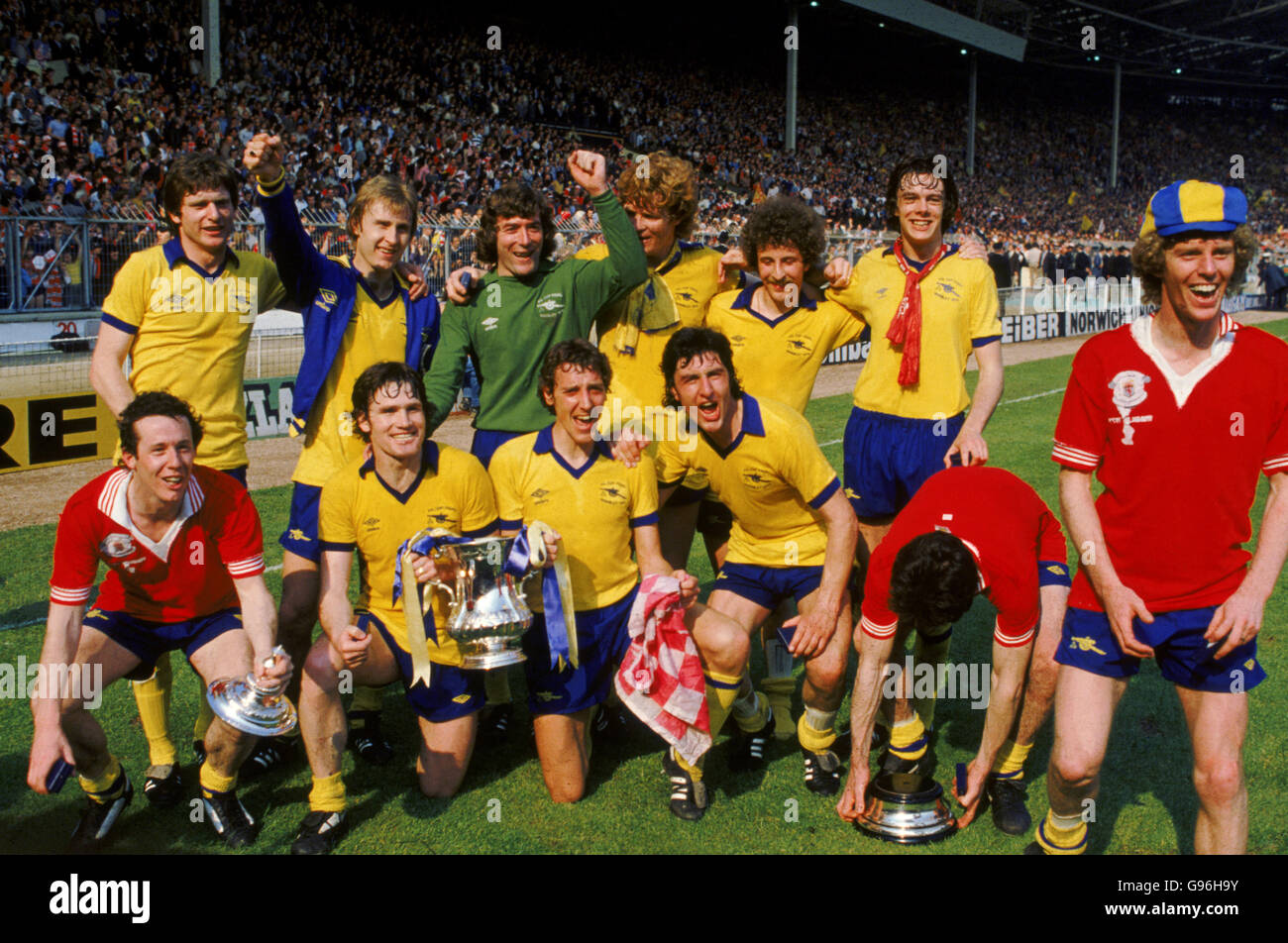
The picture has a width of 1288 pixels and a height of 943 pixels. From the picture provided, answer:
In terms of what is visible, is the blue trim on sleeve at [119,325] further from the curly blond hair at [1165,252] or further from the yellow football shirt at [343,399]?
the curly blond hair at [1165,252]

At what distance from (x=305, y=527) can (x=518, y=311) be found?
130 centimetres

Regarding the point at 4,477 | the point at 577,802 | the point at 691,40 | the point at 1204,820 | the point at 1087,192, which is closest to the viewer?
the point at 1204,820

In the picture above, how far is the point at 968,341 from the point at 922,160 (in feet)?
2.75

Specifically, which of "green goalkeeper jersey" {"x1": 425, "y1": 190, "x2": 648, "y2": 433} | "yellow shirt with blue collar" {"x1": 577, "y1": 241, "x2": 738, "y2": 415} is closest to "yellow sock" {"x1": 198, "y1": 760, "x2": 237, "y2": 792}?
"green goalkeeper jersey" {"x1": 425, "y1": 190, "x2": 648, "y2": 433}

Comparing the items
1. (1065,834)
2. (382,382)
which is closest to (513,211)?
(382,382)

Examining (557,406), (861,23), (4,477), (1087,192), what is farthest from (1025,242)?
(557,406)

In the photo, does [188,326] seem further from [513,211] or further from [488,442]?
[513,211]

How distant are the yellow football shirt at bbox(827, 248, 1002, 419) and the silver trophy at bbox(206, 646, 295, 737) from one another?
9.32 ft

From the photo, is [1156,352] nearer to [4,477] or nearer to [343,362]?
[343,362]

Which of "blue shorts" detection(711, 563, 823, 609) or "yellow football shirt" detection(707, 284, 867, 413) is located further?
"yellow football shirt" detection(707, 284, 867, 413)

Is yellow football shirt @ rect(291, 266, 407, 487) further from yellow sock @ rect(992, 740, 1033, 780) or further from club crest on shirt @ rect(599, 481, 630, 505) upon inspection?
yellow sock @ rect(992, 740, 1033, 780)

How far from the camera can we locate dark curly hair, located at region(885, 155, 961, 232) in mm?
4879

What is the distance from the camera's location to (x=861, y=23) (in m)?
39.1

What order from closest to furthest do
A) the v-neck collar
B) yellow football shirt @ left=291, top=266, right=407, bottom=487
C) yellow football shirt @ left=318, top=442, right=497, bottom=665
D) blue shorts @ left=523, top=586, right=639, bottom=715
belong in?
the v-neck collar < yellow football shirt @ left=318, top=442, right=497, bottom=665 < blue shorts @ left=523, top=586, right=639, bottom=715 < yellow football shirt @ left=291, top=266, right=407, bottom=487
